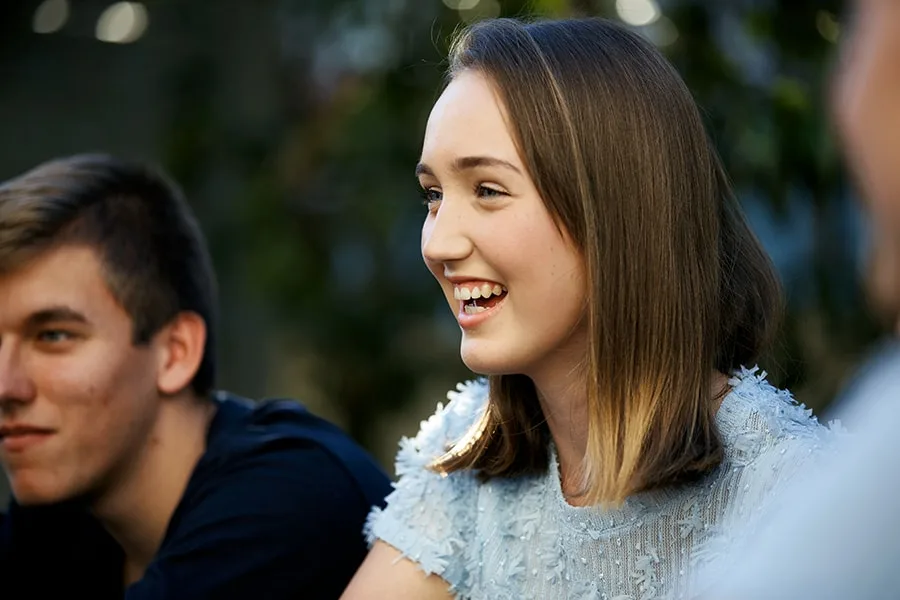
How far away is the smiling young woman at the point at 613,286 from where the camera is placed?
157cm

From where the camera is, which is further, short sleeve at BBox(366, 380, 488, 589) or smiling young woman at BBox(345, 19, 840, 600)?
short sleeve at BBox(366, 380, 488, 589)

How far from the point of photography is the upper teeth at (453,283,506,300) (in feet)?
5.30

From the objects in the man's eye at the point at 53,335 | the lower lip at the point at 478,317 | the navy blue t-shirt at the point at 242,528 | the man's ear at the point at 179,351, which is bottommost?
the navy blue t-shirt at the point at 242,528

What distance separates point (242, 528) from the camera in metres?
2.06

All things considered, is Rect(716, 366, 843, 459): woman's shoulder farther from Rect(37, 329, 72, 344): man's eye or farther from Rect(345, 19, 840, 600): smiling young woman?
Rect(37, 329, 72, 344): man's eye

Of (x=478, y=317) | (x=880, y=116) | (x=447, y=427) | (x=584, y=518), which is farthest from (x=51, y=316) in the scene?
(x=880, y=116)

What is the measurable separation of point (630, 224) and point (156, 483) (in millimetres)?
1098

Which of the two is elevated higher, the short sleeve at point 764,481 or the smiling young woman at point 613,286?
the smiling young woman at point 613,286

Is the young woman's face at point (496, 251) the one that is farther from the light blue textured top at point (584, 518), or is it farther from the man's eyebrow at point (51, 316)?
the man's eyebrow at point (51, 316)

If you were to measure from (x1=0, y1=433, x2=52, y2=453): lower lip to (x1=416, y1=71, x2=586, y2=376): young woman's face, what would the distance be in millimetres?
862

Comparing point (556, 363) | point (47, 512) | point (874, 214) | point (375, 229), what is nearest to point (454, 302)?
point (556, 363)

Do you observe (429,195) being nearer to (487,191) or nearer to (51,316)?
(487,191)

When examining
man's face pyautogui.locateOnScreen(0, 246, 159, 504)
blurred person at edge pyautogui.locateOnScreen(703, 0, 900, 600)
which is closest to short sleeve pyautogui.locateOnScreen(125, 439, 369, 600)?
man's face pyautogui.locateOnScreen(0, 246, 159, 504)

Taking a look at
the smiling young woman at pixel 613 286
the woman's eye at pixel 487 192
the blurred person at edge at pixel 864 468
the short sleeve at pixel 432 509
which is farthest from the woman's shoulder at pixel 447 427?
the blurred person at edge at pixel 864 468
